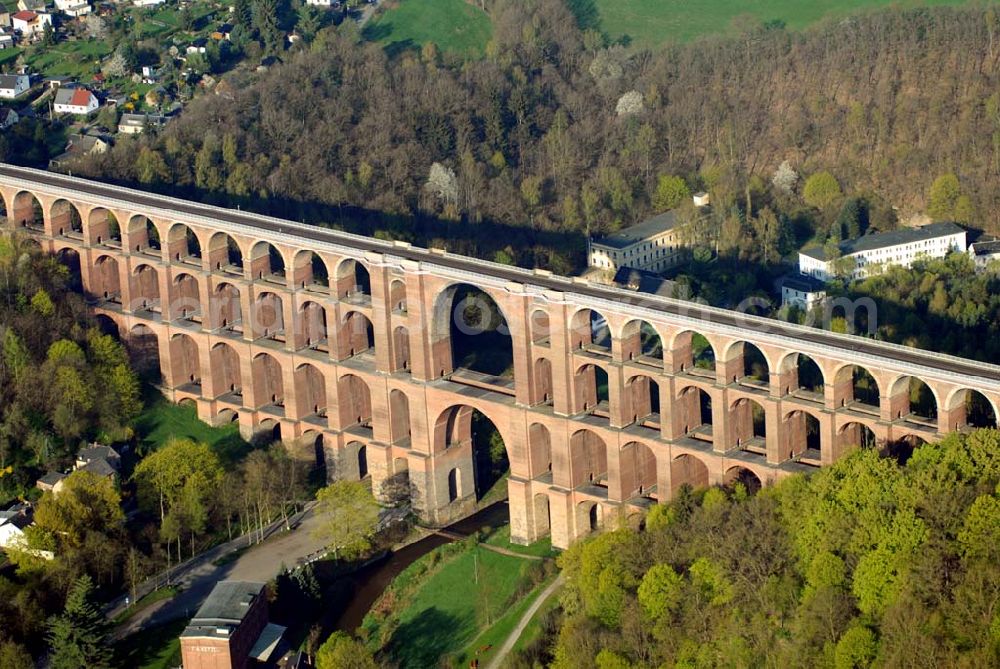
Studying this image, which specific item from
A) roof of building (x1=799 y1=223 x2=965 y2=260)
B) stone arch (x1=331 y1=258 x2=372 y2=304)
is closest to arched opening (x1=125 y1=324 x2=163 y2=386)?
stone arch (x1=331 y1=258 x2=372 y2=304)

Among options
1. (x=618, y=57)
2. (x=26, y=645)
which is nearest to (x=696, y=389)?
(x=26, y=645)

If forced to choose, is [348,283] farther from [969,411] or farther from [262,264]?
[969,411]

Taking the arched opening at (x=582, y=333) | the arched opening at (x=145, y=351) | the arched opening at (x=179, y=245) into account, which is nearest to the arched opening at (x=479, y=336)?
the arched opening at (x=582, y=333)

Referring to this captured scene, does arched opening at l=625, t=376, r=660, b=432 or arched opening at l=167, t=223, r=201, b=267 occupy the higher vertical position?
arched opening at l=167, t=223, r=201, b=267

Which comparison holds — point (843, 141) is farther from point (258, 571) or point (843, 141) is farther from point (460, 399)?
point (258, 571)

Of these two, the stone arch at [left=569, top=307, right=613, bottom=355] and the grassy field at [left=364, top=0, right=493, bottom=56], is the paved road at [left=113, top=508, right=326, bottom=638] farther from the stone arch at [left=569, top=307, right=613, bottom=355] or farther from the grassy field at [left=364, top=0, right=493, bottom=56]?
the grassy field at [left=364, top=0, right=493, bottom=56]

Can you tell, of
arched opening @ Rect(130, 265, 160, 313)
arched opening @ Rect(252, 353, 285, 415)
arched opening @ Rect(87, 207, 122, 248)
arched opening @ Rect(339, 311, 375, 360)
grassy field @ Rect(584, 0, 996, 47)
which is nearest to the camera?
arched opening @ Rect(339, 311, 375, 360)
